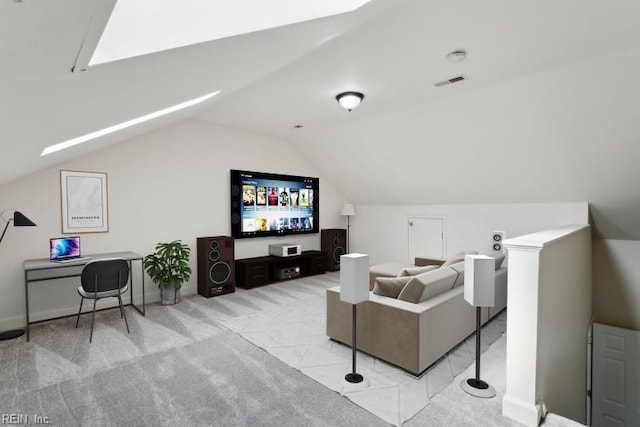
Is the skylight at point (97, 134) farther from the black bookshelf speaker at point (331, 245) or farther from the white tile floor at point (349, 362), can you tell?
the black bookshelf speaker at point (331, 245)

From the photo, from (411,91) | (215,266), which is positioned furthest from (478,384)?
(215,266)

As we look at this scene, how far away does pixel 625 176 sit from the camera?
369cm

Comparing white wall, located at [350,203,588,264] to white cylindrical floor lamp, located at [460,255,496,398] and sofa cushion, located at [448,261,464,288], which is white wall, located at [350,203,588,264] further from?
white cylindrical floor lamp, located at [460,255,496,398]

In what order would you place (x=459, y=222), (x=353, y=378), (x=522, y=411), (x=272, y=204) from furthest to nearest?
1. (x=272, y=204)
2. (x=459, y=222)
3. (x=353, y=378)
4. (x=522, y=411)

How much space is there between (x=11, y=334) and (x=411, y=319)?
163 inches

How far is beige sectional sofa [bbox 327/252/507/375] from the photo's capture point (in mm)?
2564

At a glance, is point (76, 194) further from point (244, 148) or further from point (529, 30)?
point (529, 30)

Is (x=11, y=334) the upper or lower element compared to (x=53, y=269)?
lower

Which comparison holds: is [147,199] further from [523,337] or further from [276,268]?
[523,337]

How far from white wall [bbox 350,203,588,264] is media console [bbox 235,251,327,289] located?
127 cm

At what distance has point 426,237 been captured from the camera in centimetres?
600

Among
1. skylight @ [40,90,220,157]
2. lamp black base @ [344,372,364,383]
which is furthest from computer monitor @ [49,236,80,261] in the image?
lamp black base @ [344,372,364,383]

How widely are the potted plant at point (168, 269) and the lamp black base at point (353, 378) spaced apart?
2.86 meters

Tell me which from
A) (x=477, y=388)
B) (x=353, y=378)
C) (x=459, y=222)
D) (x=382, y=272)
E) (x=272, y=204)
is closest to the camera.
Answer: (x=477, y=388)
